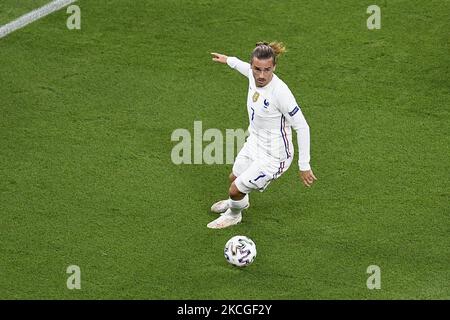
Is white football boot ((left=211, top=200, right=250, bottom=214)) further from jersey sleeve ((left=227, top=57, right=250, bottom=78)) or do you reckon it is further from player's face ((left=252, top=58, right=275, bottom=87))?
player's face ((left=252, top=58, right=275, bottom=87))

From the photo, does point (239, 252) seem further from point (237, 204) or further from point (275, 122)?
point (275, 122)

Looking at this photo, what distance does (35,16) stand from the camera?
49.6 feet

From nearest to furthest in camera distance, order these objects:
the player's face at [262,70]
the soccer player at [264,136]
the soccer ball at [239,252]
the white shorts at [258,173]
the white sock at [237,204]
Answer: the player's face at [262,70], the soccer player at [264,136], the soccer ball at [239,252], the white shorts at [258,173], the white sock at [237,204]

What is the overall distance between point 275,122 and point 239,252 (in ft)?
4.49

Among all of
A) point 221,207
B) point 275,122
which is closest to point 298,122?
point 275,122

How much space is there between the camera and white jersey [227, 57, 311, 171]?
10.7m

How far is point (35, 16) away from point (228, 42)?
9.18 ft

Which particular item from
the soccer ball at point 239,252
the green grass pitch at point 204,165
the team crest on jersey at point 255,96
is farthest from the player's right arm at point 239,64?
the soccer ball at point 239,252

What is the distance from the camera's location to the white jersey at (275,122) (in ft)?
35.1

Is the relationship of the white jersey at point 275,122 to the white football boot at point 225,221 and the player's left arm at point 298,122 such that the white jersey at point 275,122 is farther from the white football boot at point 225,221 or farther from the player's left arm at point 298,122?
the white football boot at point 225,221

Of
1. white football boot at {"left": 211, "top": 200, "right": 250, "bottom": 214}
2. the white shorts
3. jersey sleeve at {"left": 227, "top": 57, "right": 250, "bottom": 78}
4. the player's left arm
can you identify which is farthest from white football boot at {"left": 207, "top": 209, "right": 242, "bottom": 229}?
jersey sleeve at {"left": 227, "top": 57, "right": 250, "bottom": 78}

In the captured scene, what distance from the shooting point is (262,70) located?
10.6m

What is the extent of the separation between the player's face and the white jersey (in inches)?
4.6

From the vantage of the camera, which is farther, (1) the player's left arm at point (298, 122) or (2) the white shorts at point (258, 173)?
(2) the white shorts at point (258, 173)
